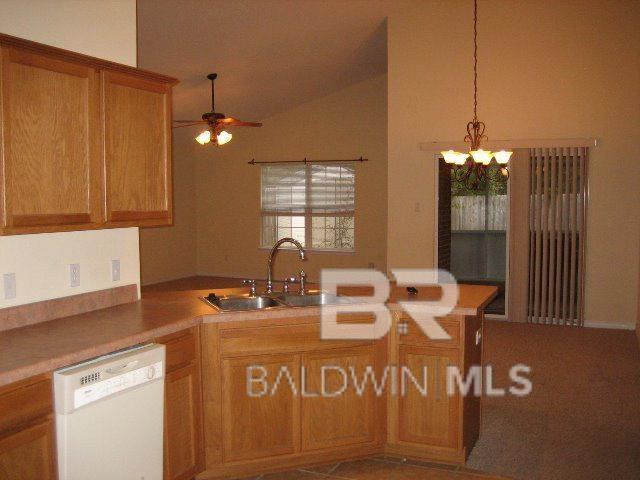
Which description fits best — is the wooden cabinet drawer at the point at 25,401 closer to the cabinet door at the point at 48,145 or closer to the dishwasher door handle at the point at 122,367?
the dishwasher door handle at the point at 122,367

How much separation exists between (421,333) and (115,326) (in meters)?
1.49

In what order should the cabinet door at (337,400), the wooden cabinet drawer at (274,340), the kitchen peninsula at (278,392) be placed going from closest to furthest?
the kitchen peninsula at (278,392), the wooden cabinet drawer at (274,340), the cabinet door at (337,400)

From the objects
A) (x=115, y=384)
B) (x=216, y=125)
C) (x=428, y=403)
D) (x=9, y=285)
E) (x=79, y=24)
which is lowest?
(x=428, y=403)

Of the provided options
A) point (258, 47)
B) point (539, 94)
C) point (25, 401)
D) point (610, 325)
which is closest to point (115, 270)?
point (25, 401)

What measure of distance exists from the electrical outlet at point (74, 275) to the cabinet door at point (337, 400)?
1189 millimetres

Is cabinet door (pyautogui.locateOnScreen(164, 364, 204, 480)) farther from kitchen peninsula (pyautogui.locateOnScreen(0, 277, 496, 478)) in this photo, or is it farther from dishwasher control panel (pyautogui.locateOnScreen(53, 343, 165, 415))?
dishwasher control panel (pyautogui.locateOnScreen(53, 343, 165, 415))

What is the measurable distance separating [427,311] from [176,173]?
7.99 meters

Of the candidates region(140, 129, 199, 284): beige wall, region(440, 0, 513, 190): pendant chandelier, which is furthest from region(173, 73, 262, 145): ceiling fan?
region(140, 129, 199, 284): beige wall

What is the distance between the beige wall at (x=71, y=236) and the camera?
2.70 meters

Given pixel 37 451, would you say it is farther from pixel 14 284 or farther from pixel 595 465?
pixel 595 465

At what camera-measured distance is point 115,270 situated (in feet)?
10.9

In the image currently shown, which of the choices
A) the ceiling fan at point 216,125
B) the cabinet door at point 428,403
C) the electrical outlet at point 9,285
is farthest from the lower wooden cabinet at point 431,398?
the ceiling fan at point 216,125

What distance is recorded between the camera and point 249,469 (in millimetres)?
3051

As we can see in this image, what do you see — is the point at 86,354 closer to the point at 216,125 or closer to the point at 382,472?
the point at 382,472
